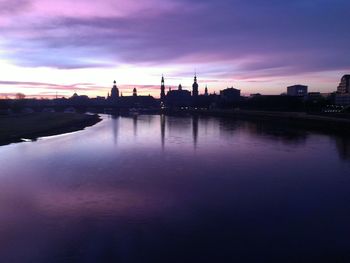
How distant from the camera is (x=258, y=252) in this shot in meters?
9.60

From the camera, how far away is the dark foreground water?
31.7ft

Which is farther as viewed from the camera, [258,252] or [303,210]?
[303,210]

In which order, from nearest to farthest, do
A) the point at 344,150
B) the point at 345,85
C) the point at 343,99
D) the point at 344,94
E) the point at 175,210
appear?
the point at 175,210
the point at 344,150
the point at 343,99
the point at 344,94
the point at 345,85

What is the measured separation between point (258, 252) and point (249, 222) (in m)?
2.10

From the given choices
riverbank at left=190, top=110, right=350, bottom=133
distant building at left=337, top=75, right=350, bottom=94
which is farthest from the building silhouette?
riverbank at left=190, top=110, right=350, bottom=133

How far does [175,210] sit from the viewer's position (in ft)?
42.5

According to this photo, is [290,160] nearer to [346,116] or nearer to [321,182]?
[321,182]

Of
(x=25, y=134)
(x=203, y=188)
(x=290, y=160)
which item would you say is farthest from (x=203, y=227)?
(x=25, y=134)

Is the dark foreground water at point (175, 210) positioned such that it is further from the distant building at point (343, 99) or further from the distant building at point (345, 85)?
the distant building at point (345, 85)

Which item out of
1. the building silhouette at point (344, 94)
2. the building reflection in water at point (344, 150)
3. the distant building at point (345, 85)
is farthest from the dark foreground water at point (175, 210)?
the distant building at point (345, 85)

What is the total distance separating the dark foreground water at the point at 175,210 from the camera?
31.7 feet

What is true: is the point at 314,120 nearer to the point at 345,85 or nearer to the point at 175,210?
the point at 175,210

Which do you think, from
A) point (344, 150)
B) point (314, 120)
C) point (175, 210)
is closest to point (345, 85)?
point (314, 120)

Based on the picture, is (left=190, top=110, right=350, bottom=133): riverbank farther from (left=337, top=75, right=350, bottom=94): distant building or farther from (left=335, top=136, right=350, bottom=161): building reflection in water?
(left=337, top=75, right=350, bottom=94): distant building
